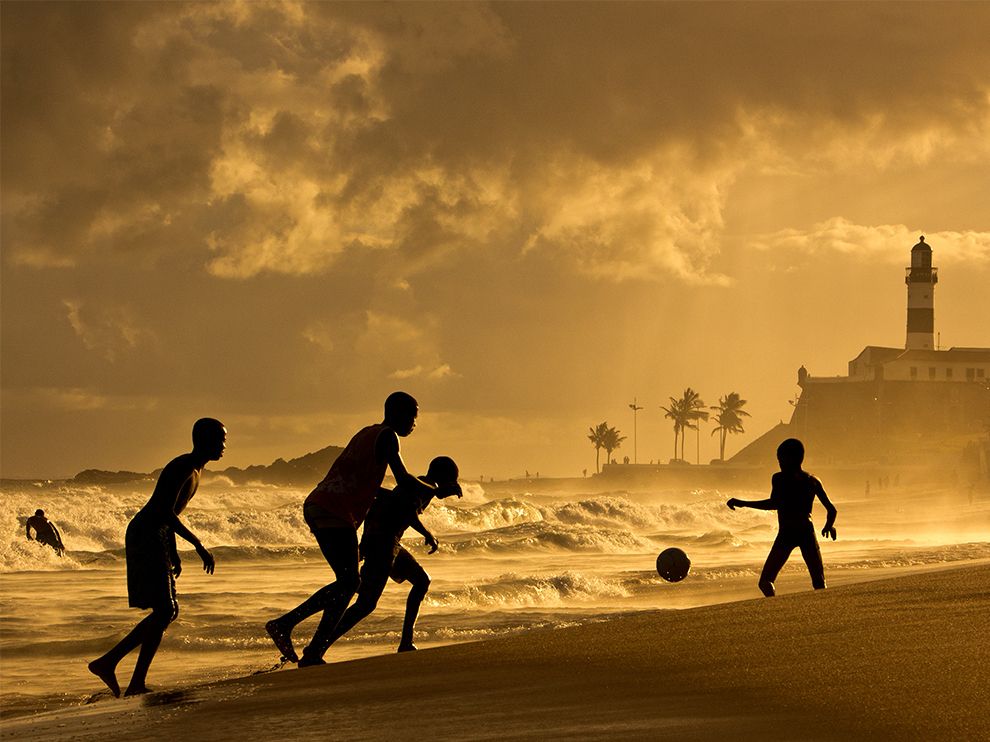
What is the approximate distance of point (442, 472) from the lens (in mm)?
9258

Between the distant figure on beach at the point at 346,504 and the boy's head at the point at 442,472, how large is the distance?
0.64 metres

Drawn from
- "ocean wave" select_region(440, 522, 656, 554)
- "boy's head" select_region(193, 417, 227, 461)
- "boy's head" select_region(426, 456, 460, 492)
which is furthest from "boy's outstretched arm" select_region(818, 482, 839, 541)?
"ocean wave" select_region(440, 522, 656, 554)

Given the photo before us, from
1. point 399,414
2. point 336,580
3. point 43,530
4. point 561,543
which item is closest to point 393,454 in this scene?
point 399,414

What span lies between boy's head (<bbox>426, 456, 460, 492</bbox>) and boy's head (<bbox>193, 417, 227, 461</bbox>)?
1.59 m

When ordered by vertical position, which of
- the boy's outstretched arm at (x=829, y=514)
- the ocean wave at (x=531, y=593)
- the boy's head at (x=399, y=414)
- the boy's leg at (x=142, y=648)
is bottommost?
the ocean wave at (x=531, y=593)

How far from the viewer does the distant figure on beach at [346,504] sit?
27.1 ft

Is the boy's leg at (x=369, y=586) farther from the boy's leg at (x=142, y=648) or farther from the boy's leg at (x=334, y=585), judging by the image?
the boy's leg at (x=142, y=648)

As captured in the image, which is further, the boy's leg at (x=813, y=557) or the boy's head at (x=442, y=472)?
the boy's leg at (x=813, y=557)

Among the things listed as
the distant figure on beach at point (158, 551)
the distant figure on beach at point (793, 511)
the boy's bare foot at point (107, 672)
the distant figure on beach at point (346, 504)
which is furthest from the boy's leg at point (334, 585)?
the distant figure on beach at point (793, 511)

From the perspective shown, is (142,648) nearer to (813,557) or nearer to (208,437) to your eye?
(208,437)

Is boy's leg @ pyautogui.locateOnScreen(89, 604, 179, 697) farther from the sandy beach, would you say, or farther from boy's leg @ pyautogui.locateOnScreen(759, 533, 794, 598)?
boy's leg @ pyautogui.locateOnScreen(759, 533, 794, 598)

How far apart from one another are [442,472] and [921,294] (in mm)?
127389

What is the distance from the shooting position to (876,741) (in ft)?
15.0

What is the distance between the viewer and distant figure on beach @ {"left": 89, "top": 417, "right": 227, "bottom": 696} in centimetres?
809
